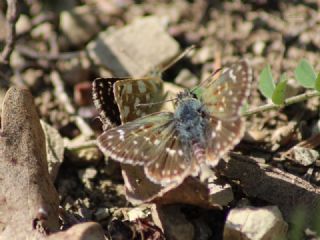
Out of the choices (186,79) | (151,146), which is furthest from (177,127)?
(186,79)

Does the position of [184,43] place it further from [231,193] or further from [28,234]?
[28,234]

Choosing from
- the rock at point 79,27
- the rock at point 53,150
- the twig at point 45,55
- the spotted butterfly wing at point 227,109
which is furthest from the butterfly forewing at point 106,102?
the rock at point 79,27

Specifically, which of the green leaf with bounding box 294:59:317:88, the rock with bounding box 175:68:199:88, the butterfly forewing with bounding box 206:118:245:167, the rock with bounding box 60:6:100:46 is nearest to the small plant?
the green leaf with bounding box 294:59:317:88

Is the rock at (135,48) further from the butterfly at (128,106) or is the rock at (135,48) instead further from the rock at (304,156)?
the rock at (304,156)

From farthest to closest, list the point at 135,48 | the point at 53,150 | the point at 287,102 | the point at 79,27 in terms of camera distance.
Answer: the point at 79,27
the point at 135,48
the point at 53,150
the point at 287,102

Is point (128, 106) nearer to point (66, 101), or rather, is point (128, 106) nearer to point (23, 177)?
point (23, 177)

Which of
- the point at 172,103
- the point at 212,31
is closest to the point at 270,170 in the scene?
the point at 172,103
